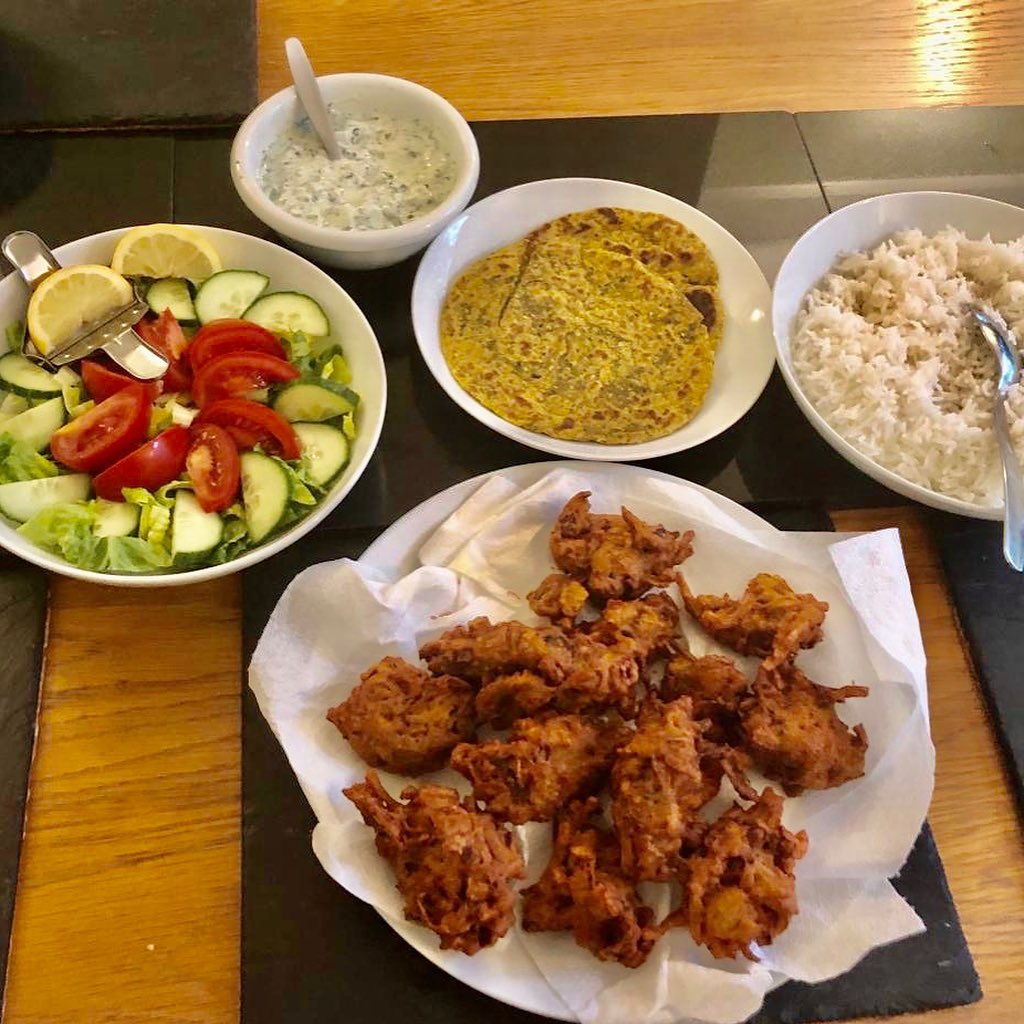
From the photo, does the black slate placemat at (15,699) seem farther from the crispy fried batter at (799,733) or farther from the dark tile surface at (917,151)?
the dark tile surface at (917,151)

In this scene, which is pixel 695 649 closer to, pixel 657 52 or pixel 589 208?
pixel 589 208

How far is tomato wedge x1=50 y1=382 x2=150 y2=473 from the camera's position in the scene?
5.97 ft

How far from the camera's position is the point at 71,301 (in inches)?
77.3

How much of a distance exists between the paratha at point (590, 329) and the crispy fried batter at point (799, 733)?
2.05ft

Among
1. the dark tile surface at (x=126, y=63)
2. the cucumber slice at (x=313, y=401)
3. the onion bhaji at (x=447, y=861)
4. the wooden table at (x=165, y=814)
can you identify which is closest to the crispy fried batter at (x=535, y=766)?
the onion bhaji at (x=447, y=861)

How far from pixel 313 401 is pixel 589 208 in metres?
0.98

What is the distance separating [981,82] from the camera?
3.02 metres

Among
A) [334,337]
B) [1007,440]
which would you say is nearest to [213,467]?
[334,337]

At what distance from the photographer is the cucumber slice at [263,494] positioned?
1772 mm

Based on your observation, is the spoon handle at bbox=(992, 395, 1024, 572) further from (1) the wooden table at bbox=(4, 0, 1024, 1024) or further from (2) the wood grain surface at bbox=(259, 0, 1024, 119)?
(2) the wood grain surface at bbox=(259, 0, 1024, 119)

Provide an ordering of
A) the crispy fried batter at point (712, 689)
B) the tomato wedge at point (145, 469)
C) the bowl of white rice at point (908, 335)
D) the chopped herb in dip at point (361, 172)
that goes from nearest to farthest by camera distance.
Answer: the crispy fried batter at point (712, 689) → the tomato wedge at point (145, 469) → the bowl of white rice at point (908, 335) → the chopped herb in dip at point (361, 172)

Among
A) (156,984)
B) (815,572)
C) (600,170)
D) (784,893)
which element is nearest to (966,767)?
(815,572)

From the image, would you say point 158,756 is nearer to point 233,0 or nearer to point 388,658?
point 388,658

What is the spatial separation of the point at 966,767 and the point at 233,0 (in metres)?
2.83
